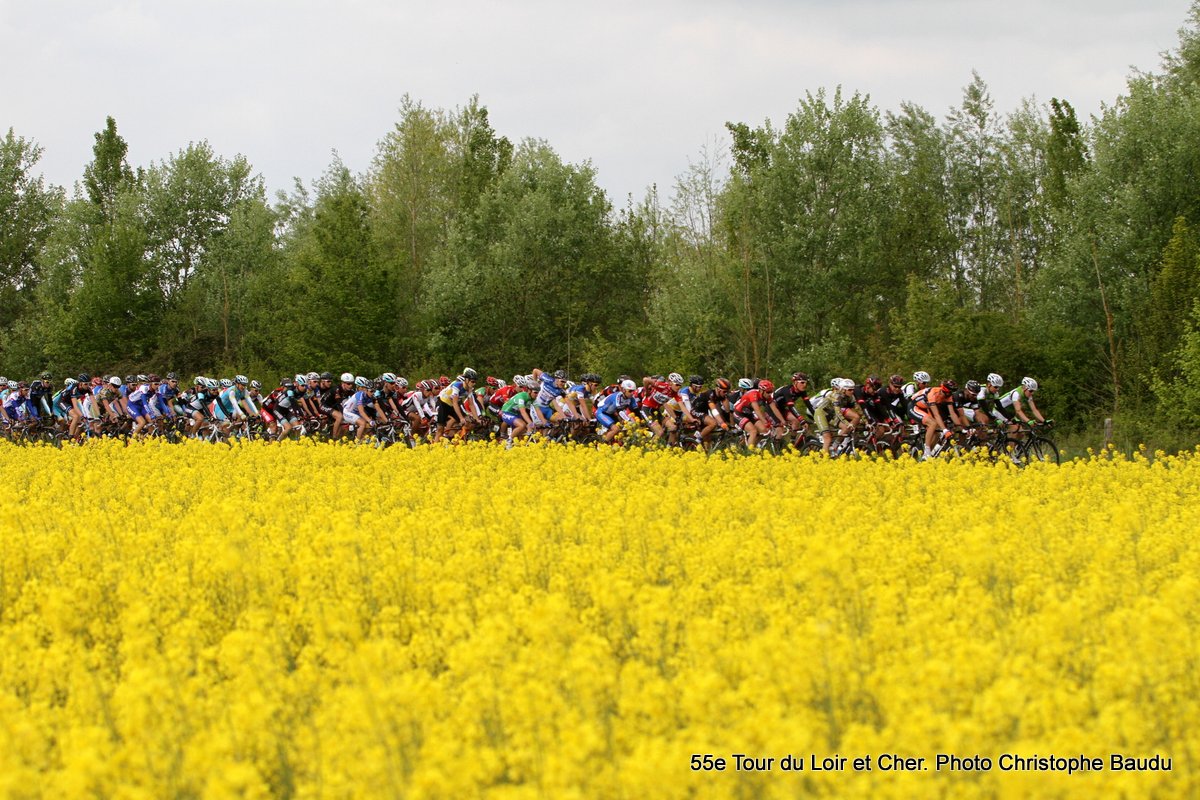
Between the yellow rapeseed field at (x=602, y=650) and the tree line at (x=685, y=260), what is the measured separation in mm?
17693

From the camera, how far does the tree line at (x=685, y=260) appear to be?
30688 millimetres

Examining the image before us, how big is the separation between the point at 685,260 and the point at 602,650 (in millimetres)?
36057

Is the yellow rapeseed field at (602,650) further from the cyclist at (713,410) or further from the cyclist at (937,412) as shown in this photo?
the cyclist at (713,410)

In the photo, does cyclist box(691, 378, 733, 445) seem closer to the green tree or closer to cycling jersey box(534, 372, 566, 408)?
cycling jersey box(534, 372, 566, 408)

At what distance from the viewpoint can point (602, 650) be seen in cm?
642

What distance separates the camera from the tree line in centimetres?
3069

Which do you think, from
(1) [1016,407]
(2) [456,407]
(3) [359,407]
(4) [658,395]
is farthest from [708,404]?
(3) [359,407]

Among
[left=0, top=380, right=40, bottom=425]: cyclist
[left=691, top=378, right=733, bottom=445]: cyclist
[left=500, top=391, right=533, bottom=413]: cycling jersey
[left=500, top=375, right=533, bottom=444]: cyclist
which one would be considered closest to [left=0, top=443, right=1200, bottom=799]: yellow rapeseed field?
[left=691, top=378, right=733, bottom=445]: cyclist

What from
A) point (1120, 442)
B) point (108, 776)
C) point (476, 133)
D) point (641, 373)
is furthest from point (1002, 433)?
point (476, 133)

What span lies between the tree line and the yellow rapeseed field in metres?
17.7

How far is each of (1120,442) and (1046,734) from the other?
20823mm

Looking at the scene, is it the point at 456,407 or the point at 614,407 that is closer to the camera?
the point at 614,407

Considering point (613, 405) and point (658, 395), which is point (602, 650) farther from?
point (658, 395)

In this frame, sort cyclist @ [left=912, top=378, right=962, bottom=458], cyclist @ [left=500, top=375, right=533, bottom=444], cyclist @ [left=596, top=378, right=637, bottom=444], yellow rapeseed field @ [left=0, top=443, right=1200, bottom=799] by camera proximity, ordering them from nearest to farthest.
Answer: yellow rapeseed field @ [left=0, top=443, right=1200, bottom=799] → cyclist @ [left=912, top=378, right=962, bottom=458] → cyclist @ [left=596, top=378, right=637, bottom=444] → cyclist @ [left=500, top=375, right=533, bottom=444]
